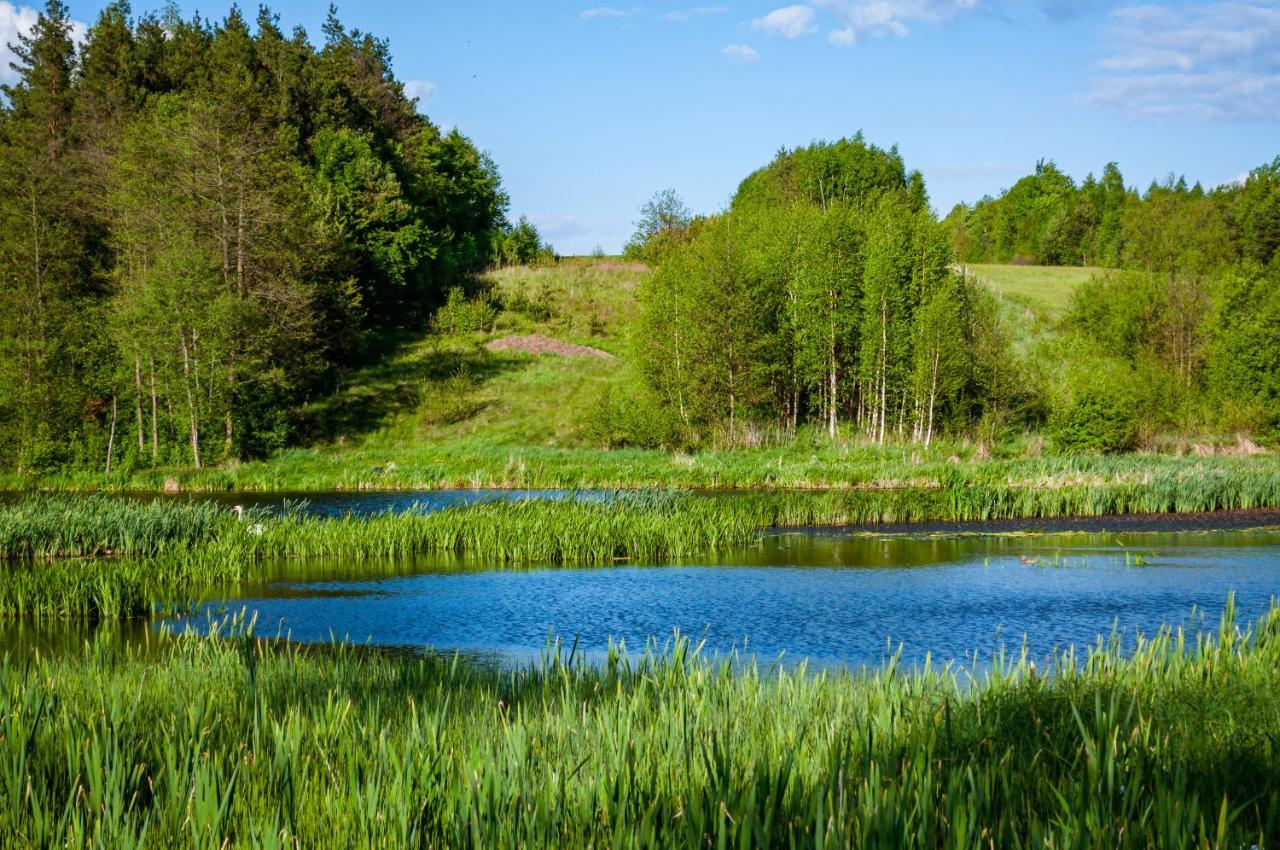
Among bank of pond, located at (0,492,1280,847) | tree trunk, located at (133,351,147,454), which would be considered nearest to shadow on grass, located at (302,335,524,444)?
Result: tree trunk, located at (133,351,147,454)

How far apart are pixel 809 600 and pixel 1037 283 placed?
61.9m

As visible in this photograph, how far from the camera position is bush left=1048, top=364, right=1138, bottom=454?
1583 inches

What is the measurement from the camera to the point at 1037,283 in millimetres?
73312

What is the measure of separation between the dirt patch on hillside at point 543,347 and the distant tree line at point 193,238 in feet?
22.7

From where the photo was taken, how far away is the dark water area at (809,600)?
47.2ft

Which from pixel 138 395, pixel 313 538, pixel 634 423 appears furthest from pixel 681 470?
pixel 138 395

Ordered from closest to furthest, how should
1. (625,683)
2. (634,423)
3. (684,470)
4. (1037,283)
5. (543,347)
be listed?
(625,683), (684,470), (634,423), (543,347), (1037,283)

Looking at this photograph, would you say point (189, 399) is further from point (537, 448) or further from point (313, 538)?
point (313, 538)

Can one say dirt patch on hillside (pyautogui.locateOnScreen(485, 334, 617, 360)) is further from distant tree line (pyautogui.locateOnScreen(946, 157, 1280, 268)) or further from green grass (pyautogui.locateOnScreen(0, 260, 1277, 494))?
distant tree line (pyautogui.locateOnScreen(946, 157, 1280, 268))

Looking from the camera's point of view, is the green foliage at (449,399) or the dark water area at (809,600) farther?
the green foliage at (449,399)

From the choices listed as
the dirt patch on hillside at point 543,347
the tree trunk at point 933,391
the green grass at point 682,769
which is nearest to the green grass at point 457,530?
the green grass at point 682,769

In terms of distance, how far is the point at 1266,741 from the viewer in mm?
6621

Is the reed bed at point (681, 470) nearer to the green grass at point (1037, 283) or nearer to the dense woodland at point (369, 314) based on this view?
the dense woodland at point (369, 314)

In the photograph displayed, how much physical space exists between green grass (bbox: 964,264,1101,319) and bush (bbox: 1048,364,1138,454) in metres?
23.1
